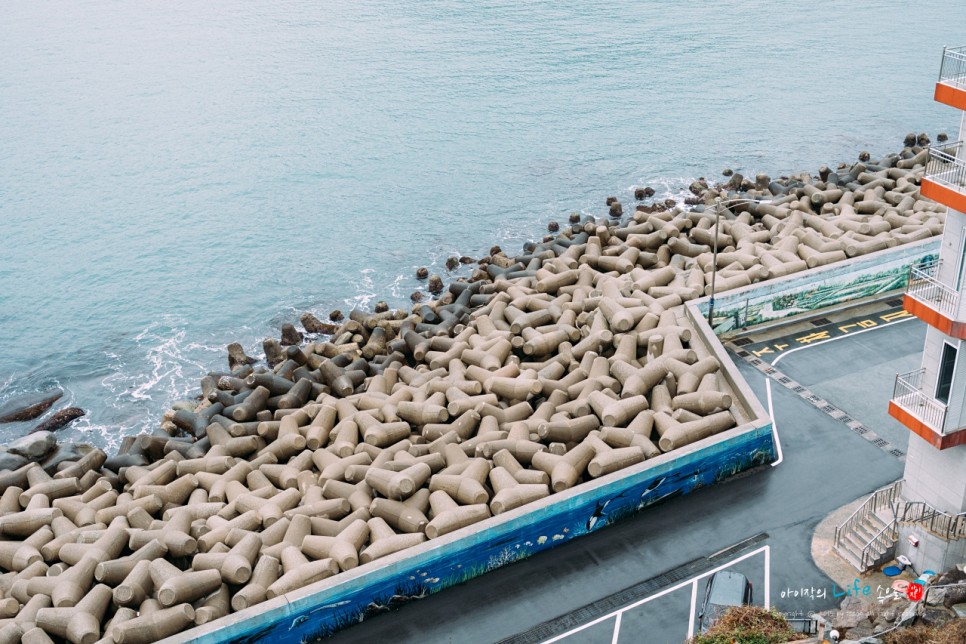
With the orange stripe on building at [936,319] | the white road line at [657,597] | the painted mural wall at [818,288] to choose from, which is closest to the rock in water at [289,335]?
the painted mural wall at [818,288]

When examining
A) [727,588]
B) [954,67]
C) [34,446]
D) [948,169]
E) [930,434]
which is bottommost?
[34,446]

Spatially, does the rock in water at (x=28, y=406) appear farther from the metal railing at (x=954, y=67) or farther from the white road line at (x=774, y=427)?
the metal railing at (x=954, y=67)

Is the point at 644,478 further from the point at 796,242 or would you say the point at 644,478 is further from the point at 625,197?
the point at 625,197

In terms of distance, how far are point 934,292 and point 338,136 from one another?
61.7m

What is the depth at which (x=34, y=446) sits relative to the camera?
39062 millimetres

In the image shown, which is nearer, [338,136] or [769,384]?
[769,384]

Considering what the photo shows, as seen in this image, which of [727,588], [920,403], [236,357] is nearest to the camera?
[727,588]

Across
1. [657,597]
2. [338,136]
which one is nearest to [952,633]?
[657,597]

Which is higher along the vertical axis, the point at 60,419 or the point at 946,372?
the point at 946,372

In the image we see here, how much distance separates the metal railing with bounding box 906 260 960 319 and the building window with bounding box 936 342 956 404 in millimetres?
1033

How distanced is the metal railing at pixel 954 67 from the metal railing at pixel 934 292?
423 centimetres

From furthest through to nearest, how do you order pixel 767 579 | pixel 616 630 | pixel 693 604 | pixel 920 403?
pixel 767 579
pixel 693 604
pixel 616 630
pixel 920 403

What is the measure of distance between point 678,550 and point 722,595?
3235mm

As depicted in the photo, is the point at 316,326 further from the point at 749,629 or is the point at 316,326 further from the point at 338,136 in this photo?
the point at 338,136
